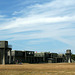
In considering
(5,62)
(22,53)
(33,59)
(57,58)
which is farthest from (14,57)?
(57,58)

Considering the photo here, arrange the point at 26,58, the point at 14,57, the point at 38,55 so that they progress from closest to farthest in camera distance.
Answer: the point at 14,57
the point at 26,58
the point at 38,55

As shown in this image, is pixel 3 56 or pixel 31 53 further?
pixel 31 53

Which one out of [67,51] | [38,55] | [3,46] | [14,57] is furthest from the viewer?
[67,51]

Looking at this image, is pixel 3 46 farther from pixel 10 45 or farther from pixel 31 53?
pixel 31 53

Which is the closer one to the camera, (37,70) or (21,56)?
(37,70)

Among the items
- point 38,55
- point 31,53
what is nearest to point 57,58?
point 38,55

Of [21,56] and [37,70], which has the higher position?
[21,56]

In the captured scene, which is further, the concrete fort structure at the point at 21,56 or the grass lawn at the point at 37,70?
the concrete fort structure at the point at 21,56

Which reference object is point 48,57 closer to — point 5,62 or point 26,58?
point 26,58

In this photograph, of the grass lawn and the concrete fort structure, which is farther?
the concrete fort structure

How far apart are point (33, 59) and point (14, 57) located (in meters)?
18.8

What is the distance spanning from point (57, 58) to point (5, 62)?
71474mm

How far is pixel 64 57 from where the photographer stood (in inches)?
6225

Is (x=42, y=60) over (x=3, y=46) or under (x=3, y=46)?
under
